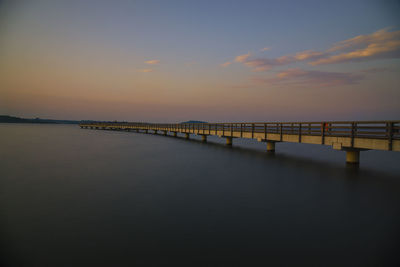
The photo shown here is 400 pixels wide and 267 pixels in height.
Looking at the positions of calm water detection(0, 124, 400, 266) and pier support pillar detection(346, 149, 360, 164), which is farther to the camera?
pier support pillar detection(346, 149, 360, 164)

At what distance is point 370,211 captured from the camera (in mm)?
7469

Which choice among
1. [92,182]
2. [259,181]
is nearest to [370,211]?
[259,181]

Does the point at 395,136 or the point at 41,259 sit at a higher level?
the point at 395,136

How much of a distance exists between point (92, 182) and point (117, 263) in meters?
7.77

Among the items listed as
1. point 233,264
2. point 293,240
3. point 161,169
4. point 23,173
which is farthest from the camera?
point 161,169

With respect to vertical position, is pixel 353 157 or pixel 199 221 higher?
pixel 353 157

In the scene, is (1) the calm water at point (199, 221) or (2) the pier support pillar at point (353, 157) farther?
(2) the pier support pillar at point (353, 157)

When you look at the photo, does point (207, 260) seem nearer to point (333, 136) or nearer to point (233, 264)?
point (233, 264)

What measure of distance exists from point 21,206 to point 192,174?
26.4 ft

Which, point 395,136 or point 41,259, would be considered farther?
point 395,136

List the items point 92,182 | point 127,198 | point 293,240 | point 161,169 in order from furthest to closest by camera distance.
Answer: point 161,169 < point 92,182 < point 127,198 < point 293,240

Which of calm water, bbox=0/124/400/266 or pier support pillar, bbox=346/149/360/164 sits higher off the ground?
pier support pillar, bbox=346/149/360/164

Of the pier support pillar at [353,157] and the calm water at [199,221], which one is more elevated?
the pier support pillar at [353,157]

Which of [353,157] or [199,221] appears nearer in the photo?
[199,221]
